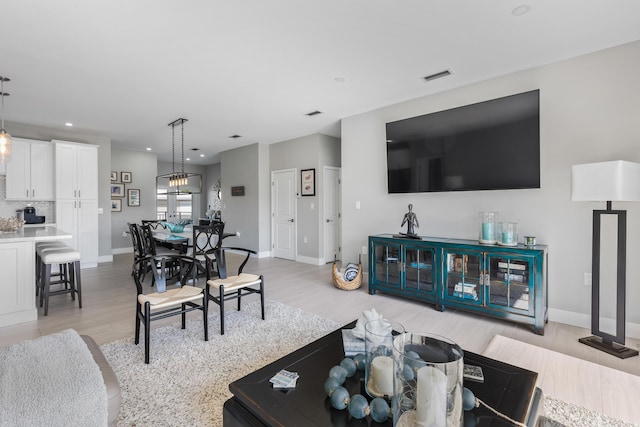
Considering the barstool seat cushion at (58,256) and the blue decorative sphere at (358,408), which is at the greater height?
the barstool seat cushion at (58,256)

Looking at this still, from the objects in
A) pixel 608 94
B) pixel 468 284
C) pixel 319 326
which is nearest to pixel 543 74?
pixel 608 94

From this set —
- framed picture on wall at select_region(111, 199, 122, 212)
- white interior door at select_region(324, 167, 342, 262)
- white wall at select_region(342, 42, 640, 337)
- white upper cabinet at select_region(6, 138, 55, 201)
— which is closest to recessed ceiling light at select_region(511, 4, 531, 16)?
white wall at select_region(342, 42, 640, 337)

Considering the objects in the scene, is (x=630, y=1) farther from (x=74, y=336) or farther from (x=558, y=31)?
(x=74, y=336)

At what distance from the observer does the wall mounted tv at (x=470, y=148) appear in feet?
10.2

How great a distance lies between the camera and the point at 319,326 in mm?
2902

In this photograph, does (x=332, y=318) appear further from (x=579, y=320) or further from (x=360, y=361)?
(x=579, y=320)

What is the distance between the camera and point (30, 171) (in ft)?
17.0

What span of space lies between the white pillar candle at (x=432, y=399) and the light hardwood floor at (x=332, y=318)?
1.72 meters

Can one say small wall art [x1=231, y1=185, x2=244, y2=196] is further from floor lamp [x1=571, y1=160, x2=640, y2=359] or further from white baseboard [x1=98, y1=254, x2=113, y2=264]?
floor lamp [x1=571, y1=160, x2=640, y2=359]

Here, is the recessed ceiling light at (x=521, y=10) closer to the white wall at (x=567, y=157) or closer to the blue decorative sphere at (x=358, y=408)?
the white wall at (x=567, y=157)

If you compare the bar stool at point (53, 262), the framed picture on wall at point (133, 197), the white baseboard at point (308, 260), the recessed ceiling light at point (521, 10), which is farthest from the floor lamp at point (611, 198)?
the framed picture on wall at point (133, 197)

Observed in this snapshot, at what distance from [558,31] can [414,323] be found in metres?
2.93

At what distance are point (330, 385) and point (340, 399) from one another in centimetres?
8

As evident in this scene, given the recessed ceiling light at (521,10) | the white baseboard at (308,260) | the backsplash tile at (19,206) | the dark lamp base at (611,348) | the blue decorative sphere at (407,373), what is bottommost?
the dark lamp base at (611,348)
